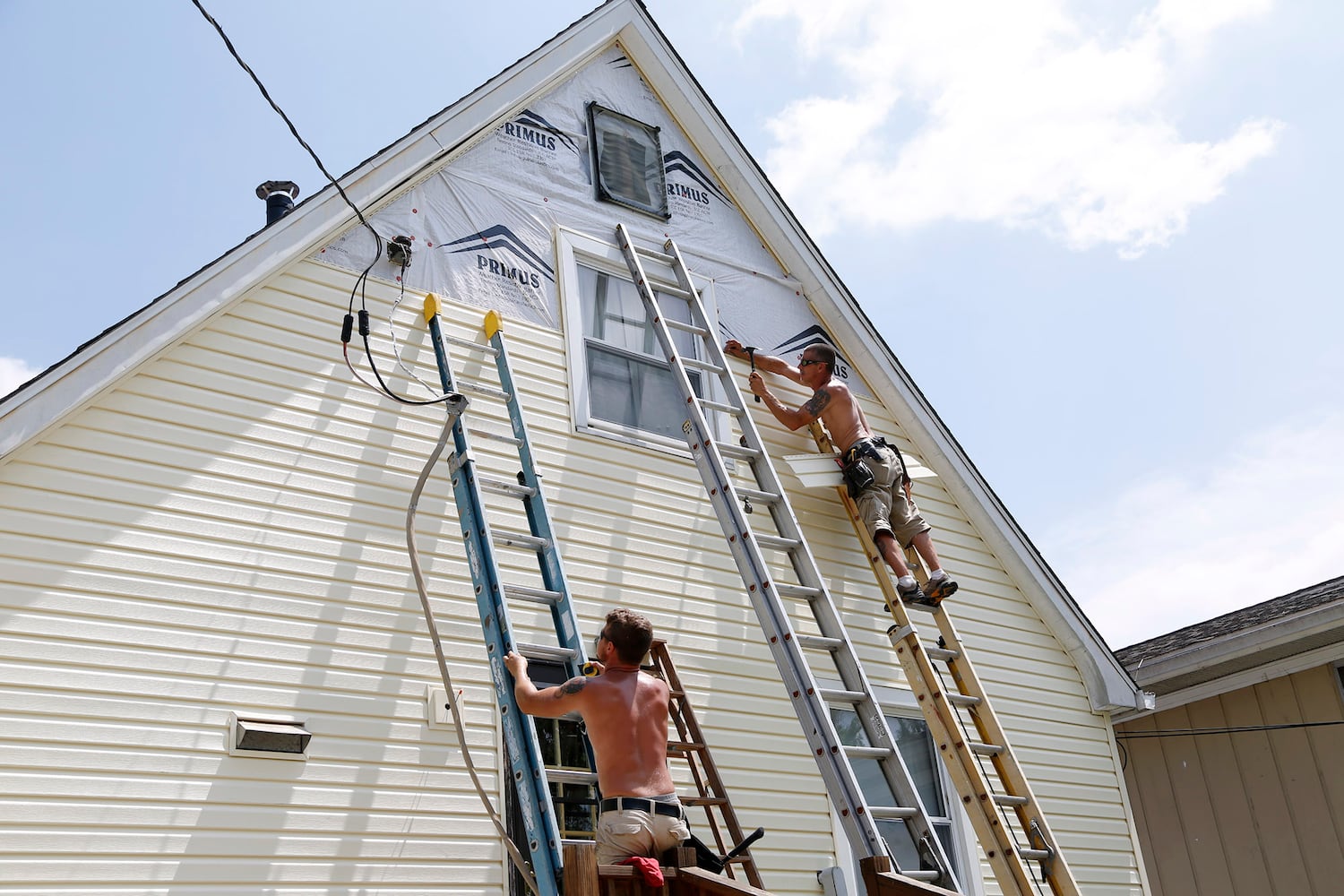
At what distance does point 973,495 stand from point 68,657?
6169 millimetres

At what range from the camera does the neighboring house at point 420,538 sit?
4793mm

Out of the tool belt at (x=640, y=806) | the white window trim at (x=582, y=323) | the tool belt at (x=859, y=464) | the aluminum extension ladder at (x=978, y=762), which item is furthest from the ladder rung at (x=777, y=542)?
the tool belt at (x=640, y=806)

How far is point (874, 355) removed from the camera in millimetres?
8836

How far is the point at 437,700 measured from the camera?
5.53m

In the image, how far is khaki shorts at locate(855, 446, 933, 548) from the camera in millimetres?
7379

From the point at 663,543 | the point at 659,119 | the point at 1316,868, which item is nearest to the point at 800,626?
the point at 663,543

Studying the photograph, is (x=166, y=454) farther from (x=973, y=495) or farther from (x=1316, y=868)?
(x=1316, y=868)

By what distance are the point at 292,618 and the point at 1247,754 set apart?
Result: 770cm

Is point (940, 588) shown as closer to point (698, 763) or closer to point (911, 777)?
point (911, 777)

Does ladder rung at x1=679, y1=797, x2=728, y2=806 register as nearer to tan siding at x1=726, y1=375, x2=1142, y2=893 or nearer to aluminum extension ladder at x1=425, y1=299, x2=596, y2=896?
aluminum extension ladder at x1=425, y1=299, x2=596, y2=896

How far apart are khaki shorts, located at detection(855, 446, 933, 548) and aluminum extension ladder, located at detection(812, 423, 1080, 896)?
466mm

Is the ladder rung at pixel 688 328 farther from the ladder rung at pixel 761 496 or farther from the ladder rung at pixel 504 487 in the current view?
the ladder rung at pixel 504 487

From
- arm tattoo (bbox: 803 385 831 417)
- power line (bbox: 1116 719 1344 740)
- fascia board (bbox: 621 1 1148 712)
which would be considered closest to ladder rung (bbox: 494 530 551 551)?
arm tattoo (bbox: 803 385 831 417)

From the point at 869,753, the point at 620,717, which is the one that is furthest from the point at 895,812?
the point at 620,717
